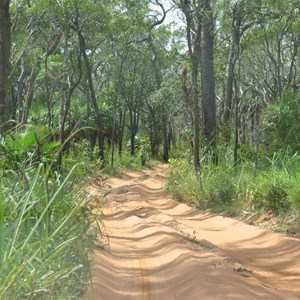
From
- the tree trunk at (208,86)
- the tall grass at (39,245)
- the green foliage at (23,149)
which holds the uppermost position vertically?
the tree trunk at (208,86)

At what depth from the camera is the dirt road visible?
18.7 ft

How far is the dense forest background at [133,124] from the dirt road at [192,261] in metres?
0.66

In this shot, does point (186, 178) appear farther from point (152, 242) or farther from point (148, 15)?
point (148, 15)

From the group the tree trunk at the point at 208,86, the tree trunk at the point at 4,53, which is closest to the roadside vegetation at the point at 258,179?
the tree trunk at the point at 208,86

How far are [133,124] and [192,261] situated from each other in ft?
92.0

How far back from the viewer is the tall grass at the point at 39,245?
4043 millimetres

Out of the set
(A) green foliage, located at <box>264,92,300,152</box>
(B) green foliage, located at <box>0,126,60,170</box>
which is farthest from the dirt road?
(A) green foliage, located at <box>264,92,300,152</box>

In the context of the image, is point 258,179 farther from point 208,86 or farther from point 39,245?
point 39,245

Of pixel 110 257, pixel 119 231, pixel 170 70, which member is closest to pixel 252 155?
pixel 119 231

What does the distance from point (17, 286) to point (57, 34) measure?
19432mm

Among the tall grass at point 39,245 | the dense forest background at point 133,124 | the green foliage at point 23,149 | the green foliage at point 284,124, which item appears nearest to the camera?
the tall grass at point 39,245

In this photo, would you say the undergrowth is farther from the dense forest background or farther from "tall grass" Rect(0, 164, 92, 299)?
"tall grass" Rect(0, 164, 92, 299)

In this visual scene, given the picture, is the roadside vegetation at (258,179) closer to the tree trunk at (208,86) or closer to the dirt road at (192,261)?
the dirt road at (192,261)

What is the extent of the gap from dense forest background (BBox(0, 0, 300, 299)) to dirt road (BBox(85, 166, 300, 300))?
2.16 ft
